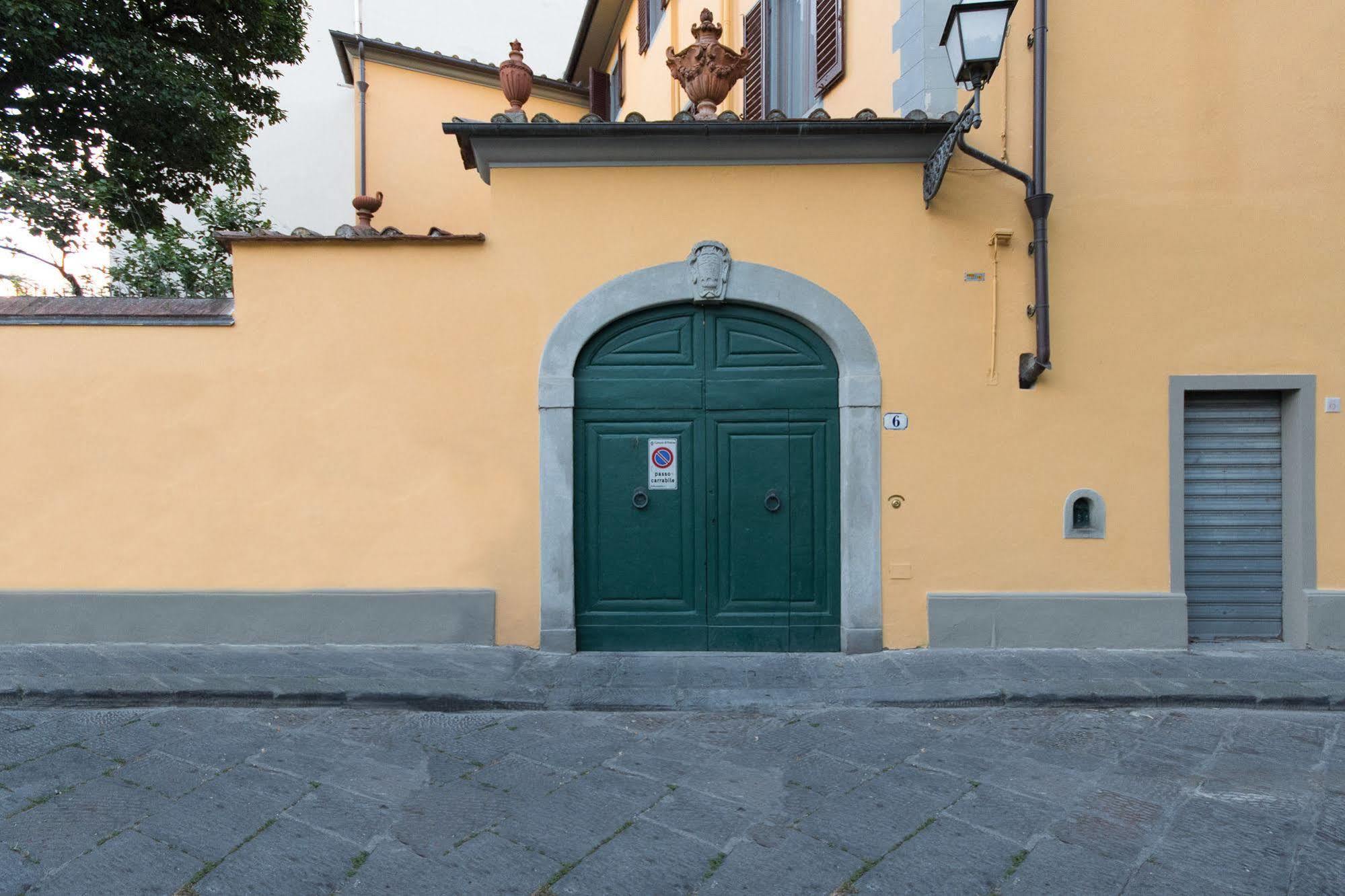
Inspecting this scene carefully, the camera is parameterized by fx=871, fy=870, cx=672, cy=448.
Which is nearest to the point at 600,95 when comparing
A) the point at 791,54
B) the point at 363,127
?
the point at 363,127

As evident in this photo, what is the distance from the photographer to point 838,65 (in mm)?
7363

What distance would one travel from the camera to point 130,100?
36.3 feet

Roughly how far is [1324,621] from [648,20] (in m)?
10.1

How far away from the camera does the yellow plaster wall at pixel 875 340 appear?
632 cm

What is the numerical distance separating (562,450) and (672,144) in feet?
7.69

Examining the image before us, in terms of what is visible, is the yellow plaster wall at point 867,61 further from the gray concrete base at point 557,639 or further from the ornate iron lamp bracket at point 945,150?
→ the gray concrete base at point 557,639

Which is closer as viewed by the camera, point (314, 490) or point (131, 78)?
point (314, 490)

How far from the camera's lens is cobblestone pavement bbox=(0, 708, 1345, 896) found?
329cm

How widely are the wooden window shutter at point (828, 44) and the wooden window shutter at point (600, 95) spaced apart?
22.3 feet

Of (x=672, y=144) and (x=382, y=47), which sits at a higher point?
(x=382, y=47)

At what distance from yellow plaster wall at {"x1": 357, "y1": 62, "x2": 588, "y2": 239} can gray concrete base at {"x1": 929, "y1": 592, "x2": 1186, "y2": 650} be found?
9020 mm

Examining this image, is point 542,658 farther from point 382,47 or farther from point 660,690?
point 382,47

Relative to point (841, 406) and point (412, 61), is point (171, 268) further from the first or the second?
point (841, 406)

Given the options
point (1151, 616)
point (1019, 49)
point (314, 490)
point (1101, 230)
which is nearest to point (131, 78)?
point (314, 490)
